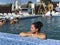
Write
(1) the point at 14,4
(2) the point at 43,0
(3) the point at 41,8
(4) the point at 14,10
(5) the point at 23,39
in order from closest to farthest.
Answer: (5) the point at 23,39 → (4) the point at 14,10 → (1) the point at 14,4 → (3) the point at 41,8 → (2) the point at 43,0

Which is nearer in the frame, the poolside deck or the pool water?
the poolside deck

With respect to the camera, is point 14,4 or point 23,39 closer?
point 23,39

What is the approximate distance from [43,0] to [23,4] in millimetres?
5718

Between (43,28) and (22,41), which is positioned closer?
(22,41)

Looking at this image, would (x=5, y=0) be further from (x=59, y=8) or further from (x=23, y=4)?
(x=59, y=8)

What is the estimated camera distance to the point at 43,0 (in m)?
39.4

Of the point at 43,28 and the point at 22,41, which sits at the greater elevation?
the point at 22,41

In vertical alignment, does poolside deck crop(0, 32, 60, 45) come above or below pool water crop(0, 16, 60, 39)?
above

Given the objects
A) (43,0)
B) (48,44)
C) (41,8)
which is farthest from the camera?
(43,0)

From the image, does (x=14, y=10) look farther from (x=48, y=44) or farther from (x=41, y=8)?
(x=48, y=44)

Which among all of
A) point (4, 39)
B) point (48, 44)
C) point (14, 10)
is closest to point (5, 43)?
point (4, 39)

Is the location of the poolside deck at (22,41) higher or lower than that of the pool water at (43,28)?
higher

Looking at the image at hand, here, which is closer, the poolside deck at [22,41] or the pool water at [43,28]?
the poolside deck at [22,41]

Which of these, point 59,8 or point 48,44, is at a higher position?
point 48,44
